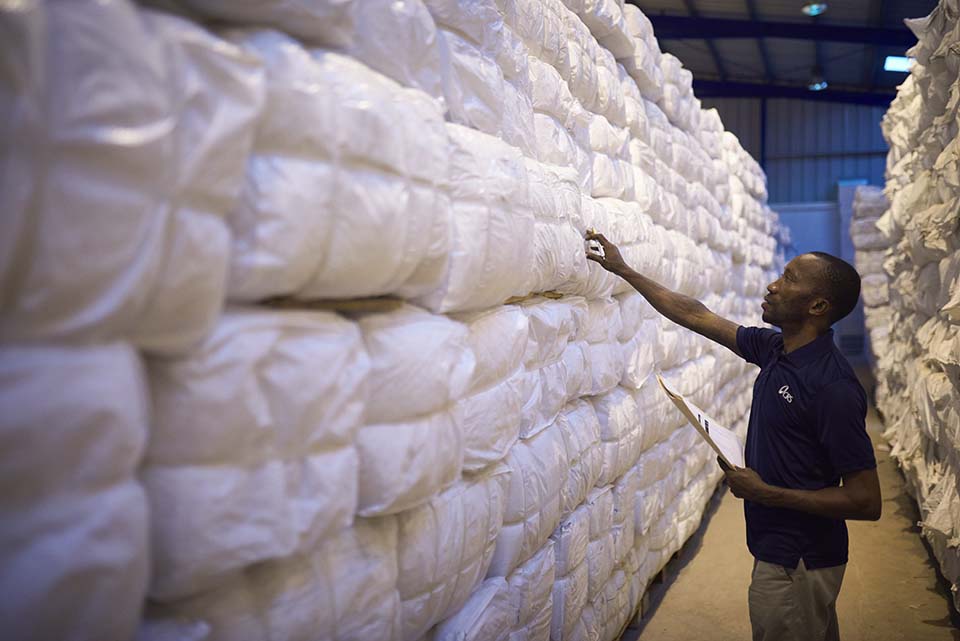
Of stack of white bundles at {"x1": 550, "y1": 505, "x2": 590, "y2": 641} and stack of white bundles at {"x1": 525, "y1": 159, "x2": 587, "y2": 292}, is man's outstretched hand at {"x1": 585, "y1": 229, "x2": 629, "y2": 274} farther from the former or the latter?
stack of white bundles at {"x1": 550, "y1": 505, "x2": 590, "y2": 641}

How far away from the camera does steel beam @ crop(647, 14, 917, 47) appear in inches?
360

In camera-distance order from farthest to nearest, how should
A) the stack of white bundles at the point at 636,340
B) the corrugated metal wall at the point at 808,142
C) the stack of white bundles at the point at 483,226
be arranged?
the corrugated metal wall at the point at 808,142, the stack of white bundles at the point at 636,340, the stack of white bundles at the point at 483,226

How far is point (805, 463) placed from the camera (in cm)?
186

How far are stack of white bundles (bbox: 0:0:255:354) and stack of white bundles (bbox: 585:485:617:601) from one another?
5.18 ft

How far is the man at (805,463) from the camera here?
1773 mm

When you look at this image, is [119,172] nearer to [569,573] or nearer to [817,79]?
[569,573]

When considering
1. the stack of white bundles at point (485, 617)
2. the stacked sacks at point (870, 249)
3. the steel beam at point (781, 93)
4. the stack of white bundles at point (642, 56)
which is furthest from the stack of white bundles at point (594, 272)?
the steel beam at point (781, 93)

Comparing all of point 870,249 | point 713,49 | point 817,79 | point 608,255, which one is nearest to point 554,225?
point 608,255

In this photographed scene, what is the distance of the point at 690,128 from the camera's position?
404 cm

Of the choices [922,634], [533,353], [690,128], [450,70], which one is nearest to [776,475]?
[533,353]

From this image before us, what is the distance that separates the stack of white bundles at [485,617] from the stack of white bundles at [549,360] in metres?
0.34

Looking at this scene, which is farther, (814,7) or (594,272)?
(814,7)

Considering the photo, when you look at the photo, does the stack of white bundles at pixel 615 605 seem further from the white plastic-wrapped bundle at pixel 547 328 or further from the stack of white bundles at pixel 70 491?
the stack of white bundles at pixel 70 491

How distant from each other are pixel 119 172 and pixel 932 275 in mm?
3501
